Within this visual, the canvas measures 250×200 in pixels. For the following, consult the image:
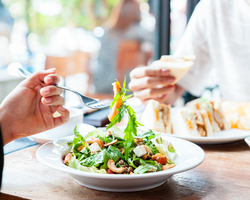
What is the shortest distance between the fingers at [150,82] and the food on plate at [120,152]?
0.88 metres

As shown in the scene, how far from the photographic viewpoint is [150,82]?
1919 mm

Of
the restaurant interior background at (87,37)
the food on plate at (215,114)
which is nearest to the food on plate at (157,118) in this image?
the food on plate at (215,114)

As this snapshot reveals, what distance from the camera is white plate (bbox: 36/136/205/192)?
747 mm

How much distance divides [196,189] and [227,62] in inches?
74.9

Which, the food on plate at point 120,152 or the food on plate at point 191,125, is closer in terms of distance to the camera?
the food on plate at point 120,152

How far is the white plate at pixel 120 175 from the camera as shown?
75 centimetres

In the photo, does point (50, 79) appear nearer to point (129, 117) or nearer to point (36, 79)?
point (36, 79)

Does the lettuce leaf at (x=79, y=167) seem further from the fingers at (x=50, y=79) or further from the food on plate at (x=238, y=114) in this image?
the food on plate at (x=238, y=114)

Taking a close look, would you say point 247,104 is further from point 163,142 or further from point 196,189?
point 196,189

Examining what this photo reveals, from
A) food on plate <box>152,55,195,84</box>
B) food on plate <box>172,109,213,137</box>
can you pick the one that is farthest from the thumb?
food on plate <box>152,55,195,84</box>

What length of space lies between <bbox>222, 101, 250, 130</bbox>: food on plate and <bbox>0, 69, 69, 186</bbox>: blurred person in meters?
0.92

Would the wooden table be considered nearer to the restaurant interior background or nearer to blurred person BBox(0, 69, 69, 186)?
blurred person BBox(0, 69, 69, 186)

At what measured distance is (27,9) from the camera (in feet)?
19.4

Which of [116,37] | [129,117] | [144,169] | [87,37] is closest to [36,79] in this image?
[129,117]
